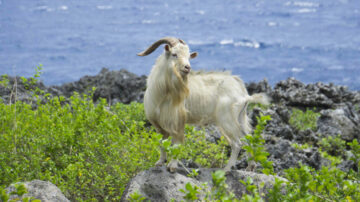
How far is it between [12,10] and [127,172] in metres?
32.2

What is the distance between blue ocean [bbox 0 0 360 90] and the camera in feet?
82.2

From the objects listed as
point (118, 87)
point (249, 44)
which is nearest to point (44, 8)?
point (249, 44)

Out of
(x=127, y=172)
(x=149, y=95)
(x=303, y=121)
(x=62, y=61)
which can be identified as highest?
(x=149, y=95)

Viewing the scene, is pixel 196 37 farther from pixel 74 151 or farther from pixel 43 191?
pixel 43 191

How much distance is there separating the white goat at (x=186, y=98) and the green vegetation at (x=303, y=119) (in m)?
3.87

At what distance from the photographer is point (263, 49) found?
27688 millimetres

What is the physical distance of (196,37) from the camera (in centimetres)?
2906

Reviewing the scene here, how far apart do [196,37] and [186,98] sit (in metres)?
23.7

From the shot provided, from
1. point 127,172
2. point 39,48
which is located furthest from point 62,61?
point 127,172

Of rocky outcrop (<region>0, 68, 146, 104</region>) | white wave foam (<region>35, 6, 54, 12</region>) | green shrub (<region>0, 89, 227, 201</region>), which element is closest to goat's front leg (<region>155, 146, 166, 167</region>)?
green shrub (<region>0, 89, 227, 201</region>)

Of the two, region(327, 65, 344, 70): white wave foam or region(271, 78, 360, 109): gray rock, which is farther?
region(327, 65, 344, 70): white wave foam

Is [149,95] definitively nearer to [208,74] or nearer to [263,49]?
[208,74]

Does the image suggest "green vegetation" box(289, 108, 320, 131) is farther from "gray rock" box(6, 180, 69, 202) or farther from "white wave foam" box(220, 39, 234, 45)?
"white wave foam" box(220, 39, 234, 45)

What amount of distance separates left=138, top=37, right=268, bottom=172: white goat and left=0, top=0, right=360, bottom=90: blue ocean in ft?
47.1
